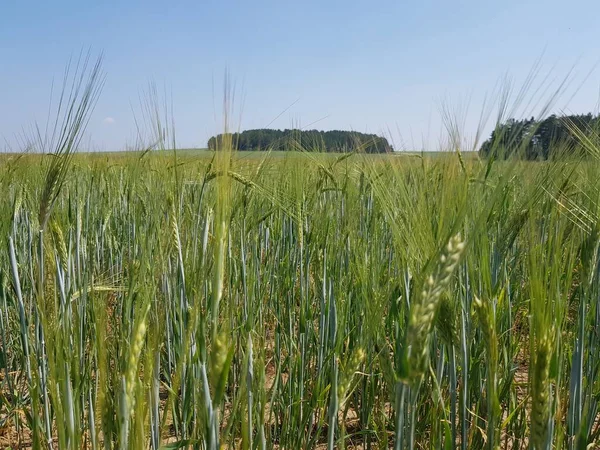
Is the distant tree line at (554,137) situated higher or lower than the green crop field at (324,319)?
higher

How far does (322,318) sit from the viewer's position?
1672 mm

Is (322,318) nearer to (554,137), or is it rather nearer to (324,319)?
(324,319)

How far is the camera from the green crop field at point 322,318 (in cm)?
94

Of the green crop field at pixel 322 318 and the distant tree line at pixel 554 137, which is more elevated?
the distant tree line at pixel 554 137

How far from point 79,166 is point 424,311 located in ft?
10.8

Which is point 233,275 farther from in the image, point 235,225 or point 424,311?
point 424,311

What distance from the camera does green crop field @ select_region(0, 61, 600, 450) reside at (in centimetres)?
94

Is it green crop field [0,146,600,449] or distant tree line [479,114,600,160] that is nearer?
green crop field [0,146,600,449]

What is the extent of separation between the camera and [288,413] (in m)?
1.53

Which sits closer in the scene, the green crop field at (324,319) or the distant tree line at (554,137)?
the green crop field at (324,319)

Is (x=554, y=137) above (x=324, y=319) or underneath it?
above

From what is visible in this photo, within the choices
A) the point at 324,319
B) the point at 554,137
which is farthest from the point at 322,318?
the point at 554,137

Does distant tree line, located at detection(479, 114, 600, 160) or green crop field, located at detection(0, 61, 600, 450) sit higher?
distant tree line, located at detection(479, 114, 600, 160)

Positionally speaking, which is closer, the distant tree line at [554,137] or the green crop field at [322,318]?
the green crop field at [322,318]
